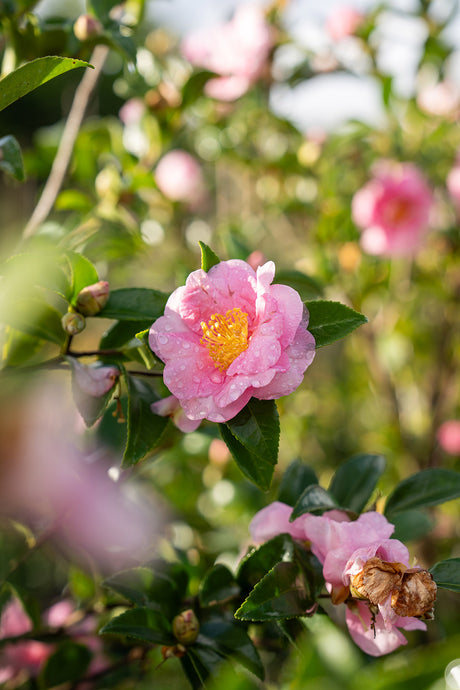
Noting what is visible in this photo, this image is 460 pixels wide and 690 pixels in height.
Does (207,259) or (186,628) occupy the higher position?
(207,259)

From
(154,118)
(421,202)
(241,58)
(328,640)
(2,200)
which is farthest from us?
(2,200)

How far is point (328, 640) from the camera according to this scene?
32 cm

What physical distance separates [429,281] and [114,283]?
907mm

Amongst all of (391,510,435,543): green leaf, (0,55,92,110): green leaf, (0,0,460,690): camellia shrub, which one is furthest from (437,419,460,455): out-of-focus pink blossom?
(0,55,92,110): green leaf

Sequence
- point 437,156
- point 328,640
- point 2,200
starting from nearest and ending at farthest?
1. point 328,640
2. point 437,156
3. point 2,200

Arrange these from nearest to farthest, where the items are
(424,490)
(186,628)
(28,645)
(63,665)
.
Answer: (186,628) → (424,490) → (63,665) → (28,645)

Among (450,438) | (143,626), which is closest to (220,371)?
(143,626)

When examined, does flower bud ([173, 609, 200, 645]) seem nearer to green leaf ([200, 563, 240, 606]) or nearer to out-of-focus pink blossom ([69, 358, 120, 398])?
green leaf ([200, 563, 240, 606])

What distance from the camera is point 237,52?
1.36m

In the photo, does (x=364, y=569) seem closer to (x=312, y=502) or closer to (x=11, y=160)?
(x=312, y=502)

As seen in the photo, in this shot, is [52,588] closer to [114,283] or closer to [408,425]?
[114,283]

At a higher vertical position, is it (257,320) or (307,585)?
(257,320)

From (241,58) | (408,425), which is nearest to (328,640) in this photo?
(241,58)

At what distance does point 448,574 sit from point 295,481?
0.22 metres
